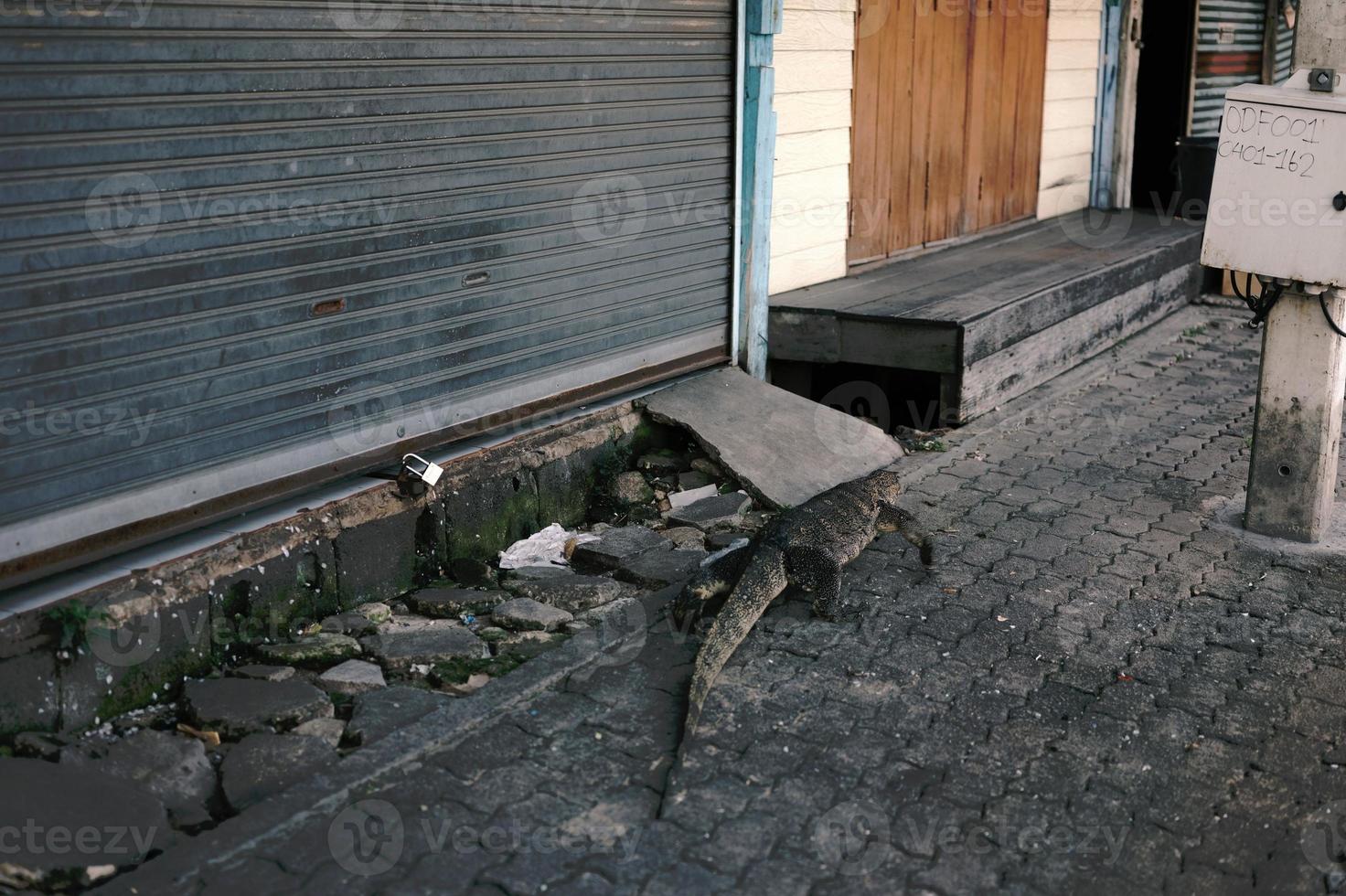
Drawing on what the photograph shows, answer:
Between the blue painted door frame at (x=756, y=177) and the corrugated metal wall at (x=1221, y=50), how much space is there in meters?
6.97

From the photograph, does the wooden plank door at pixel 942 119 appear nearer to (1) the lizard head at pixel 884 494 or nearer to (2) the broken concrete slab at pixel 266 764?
(1) the lizard head at pixel 884 494

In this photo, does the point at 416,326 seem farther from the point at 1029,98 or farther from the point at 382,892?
the point at 1029,98

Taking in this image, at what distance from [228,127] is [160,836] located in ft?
8.05

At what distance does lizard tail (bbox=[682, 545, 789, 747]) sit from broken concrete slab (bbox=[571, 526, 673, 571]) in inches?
32.2

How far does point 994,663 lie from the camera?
193 inches

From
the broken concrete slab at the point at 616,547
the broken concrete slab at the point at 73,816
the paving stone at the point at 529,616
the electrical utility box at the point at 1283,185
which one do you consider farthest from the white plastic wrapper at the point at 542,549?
the electrical utility box at the point at 1283,185

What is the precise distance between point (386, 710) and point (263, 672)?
512mm

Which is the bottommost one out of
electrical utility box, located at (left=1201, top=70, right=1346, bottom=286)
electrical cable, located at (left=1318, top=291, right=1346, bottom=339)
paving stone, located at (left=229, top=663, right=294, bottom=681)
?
paving stone, located at (left=229, top=663, right=294, bottom=681)

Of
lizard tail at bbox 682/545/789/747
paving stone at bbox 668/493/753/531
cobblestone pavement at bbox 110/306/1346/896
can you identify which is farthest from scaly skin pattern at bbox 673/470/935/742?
paving stone at bbox 668/493/753/531

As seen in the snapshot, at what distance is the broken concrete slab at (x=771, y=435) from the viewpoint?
21.7ft

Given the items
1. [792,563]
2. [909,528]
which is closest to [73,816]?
[792,563]

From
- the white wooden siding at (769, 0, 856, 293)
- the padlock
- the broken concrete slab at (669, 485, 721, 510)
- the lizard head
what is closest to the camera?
the padlock

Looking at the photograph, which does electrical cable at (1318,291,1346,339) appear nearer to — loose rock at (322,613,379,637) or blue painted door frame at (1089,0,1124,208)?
loose rock at (322,613,379,637)

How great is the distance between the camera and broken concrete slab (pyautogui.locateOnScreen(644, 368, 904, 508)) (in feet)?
21.7
